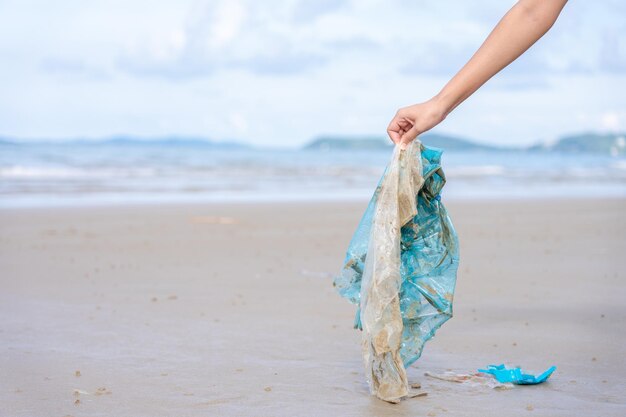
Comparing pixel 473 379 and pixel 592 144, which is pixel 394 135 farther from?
pixel 592 144

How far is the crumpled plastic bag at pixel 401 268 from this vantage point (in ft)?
12.4

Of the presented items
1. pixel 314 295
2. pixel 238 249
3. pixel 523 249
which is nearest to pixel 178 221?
pixel 238 249

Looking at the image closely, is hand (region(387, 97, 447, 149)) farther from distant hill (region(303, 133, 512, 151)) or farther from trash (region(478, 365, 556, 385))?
distant hill (region(303, 133, 512, 151))

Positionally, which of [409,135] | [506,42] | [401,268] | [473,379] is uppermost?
[506,42]

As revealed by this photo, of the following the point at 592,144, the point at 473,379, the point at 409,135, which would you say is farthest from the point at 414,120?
the point at 592,144

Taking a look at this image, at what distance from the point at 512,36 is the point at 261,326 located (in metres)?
4.06

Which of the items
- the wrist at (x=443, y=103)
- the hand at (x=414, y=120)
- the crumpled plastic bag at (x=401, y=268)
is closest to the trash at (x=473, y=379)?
the crumpled plastic bag at (x=401, y=268)

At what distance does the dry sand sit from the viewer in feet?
13.3

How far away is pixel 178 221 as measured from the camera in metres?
14.1

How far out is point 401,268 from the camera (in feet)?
13.2

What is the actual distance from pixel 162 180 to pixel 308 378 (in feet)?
80.7

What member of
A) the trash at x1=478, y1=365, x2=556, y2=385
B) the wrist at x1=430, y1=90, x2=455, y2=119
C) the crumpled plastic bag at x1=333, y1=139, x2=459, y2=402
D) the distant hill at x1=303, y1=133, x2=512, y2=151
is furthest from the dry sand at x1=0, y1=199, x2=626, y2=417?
the distant hill at x1=303, y1=133, x2=512, y2=151

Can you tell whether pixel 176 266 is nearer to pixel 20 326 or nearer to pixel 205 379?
pixel 20 326

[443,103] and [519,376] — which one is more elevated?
Answer: [443,103]
